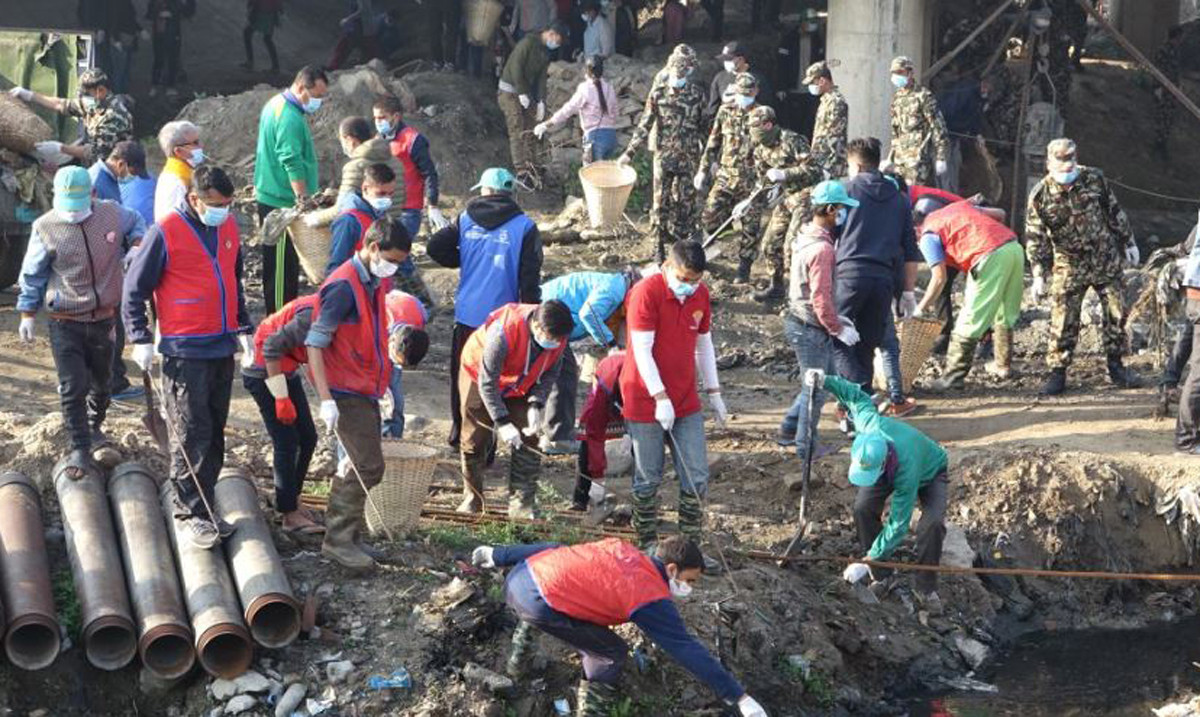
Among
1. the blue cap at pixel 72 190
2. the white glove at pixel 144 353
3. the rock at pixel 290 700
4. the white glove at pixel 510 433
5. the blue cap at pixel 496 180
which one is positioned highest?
the blue cap at pixel 72 190

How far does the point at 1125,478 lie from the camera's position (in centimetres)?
1164

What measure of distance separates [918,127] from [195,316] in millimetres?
8709

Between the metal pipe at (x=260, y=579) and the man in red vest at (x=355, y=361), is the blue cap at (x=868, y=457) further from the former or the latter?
the metal pipe at (x=260, y=579)

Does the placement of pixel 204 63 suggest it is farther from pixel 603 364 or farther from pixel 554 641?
pixel 554 641

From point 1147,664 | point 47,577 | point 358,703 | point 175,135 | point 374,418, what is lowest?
point 1147,664

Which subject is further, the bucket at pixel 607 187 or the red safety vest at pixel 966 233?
the bucket at pixel 607 187

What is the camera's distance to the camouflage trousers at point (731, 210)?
15.8m

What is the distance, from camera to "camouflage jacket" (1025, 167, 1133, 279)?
42.1 ft

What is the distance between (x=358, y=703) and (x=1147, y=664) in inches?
188

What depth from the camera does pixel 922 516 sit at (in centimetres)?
1043

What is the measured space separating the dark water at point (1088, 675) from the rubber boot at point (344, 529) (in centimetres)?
307

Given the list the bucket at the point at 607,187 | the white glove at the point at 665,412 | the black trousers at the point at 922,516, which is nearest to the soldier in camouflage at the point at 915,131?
the bucket at the point at 607,187

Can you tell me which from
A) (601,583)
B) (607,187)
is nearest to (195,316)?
(601,583)

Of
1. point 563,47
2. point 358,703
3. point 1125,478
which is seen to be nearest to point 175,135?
point 358,703
